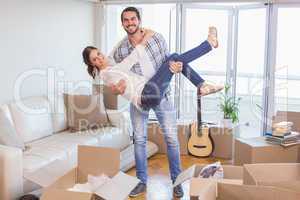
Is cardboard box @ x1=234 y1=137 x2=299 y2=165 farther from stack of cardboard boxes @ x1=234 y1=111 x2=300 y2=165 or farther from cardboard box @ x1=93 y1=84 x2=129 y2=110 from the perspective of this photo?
cardboard box @ x1=93 y1=84 x2=129 y2=110

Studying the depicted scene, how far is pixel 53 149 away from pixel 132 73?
4.00ft

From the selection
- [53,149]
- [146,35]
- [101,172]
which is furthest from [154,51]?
[53,149]

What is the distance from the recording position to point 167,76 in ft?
9.73

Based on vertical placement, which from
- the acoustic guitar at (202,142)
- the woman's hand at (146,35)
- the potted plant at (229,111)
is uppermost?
the woman's hand at (146,35)

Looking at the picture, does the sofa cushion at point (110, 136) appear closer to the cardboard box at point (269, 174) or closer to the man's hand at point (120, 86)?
the man's hand at point (120, 86)

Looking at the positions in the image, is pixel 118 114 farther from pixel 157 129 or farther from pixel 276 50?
pixel 276 50

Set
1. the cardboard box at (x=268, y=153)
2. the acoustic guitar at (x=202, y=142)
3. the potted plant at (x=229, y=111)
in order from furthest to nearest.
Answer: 1. the potted plant at (x=229, y=111)
2. the acoustic guitar at (x=202, y=142)
3. the cardboard box at (x=268, y=153)

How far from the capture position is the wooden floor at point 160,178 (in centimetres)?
358

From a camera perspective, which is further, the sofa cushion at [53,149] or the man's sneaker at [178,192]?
the man's sneaker at [178,192]

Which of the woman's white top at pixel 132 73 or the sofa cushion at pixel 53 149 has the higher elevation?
the woman's white top at pixel 132 73

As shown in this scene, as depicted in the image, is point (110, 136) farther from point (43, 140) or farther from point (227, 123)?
point (227, 123)

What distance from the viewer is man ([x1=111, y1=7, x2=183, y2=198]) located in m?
3.00

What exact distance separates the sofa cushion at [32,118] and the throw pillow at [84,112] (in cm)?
28

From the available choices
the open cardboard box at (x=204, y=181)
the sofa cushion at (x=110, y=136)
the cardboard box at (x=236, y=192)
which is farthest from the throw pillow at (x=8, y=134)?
the cardboard box at (x=236, y=192)
